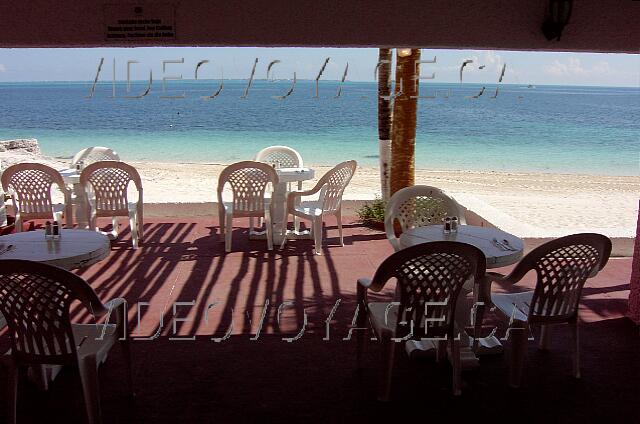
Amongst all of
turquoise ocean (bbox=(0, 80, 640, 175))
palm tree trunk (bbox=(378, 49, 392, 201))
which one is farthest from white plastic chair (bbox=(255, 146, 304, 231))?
turquoise ocean (bbox=(0, 80, 640, 175))

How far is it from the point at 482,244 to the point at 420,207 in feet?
3.57

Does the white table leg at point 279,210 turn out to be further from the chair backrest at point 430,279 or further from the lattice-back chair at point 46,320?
the lattice-back chair at point 46,320

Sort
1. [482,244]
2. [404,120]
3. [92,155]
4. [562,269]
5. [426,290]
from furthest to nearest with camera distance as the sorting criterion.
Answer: [92,155] → [404,120] → [482,244] → [562,269] → [426,290]

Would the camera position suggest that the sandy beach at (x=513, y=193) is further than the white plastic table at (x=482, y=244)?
Yes

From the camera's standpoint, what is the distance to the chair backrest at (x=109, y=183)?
642 centimetres

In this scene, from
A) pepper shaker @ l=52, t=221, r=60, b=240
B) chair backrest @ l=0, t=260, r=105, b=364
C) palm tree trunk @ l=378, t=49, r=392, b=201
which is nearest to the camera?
chair backrest @ l=0, t=260, r=105, b=364

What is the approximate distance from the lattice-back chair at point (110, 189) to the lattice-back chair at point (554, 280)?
4.17 m

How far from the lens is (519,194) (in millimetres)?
14570

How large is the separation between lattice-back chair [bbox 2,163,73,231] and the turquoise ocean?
487 inches

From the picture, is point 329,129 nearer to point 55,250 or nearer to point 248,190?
point 248,190

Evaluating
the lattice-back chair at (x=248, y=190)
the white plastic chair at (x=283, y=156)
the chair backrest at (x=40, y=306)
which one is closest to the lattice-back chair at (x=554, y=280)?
the chair backrest at (x=40, y=306)

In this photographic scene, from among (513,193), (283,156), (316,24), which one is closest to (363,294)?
(316,24)

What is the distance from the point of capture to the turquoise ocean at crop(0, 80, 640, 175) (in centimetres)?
2488

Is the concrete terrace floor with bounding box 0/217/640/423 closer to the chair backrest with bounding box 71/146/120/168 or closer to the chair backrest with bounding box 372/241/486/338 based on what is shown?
the chair backrest with bounding box 372/241/486/338
